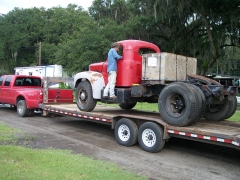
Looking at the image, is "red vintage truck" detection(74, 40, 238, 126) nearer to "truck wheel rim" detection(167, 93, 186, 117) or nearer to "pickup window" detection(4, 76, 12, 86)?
"truck wheel rim" detection(167, 93, 186, 117)

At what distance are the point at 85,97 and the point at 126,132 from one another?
2.22 metres

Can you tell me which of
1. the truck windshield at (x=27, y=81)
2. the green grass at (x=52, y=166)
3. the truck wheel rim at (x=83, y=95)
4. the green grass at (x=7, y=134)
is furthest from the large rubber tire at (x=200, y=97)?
the truck windshield at (x=27, y=81)

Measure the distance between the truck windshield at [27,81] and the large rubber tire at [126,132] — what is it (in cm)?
653

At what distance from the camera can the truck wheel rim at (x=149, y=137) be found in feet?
20.4

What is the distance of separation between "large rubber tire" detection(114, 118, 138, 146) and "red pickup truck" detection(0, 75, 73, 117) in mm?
4611

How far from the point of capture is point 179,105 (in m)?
6.09

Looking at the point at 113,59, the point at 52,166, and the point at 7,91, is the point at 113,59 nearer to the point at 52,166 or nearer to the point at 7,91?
the point at 52,166

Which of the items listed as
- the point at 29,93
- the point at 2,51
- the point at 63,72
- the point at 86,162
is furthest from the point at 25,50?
the point at 86,162

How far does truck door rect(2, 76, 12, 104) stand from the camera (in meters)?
11.9

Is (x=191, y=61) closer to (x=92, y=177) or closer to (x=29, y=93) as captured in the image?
(x=92, y=177)

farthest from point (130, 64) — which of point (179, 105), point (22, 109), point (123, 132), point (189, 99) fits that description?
point (22, 109)

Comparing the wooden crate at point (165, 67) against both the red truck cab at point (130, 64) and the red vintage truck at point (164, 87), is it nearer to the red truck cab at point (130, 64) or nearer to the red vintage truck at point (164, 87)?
the red vintage truck at point (164, 87)

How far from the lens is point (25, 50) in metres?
46.5

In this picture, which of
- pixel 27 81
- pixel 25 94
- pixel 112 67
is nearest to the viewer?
pixel 112 67
